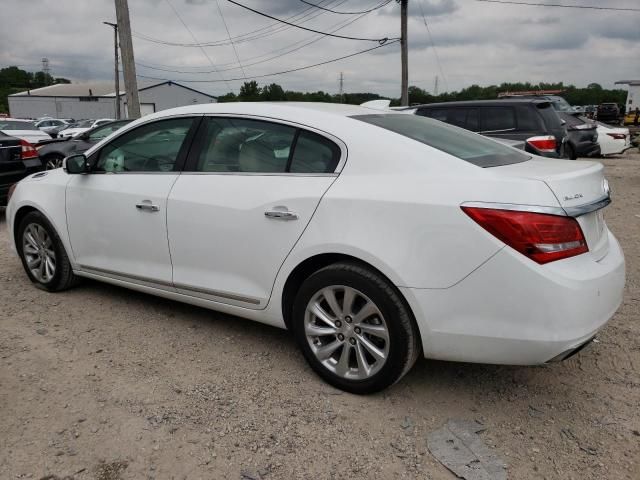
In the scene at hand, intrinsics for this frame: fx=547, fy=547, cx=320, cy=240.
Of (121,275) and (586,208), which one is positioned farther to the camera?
(121,275)

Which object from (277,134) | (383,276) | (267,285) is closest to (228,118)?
(277,134)

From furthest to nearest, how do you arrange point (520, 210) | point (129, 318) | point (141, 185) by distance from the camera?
1. point (129, 318)
2. point (141, 185)
3. point (520, 210)

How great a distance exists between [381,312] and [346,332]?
10.7 inches

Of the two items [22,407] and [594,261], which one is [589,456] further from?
[22,407]

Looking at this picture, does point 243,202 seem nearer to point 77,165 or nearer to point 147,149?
point 147,149

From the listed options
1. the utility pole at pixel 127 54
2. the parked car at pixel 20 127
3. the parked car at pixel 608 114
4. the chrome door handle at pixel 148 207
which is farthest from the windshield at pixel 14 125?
the parked car at pixel 608 114

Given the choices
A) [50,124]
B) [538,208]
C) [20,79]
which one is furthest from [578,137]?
[20,79]

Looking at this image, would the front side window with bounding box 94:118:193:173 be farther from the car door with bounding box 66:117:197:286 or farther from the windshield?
the windshield

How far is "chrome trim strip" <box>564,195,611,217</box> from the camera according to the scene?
2438mm

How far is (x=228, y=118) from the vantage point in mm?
3441

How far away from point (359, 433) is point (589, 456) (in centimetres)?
103

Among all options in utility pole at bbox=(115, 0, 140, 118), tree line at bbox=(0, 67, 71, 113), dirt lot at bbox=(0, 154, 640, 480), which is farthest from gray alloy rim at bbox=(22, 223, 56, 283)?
tree line at bbox=(0, 67, 71, 113)

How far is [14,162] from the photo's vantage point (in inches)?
296

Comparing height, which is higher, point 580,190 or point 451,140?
point 451,140
